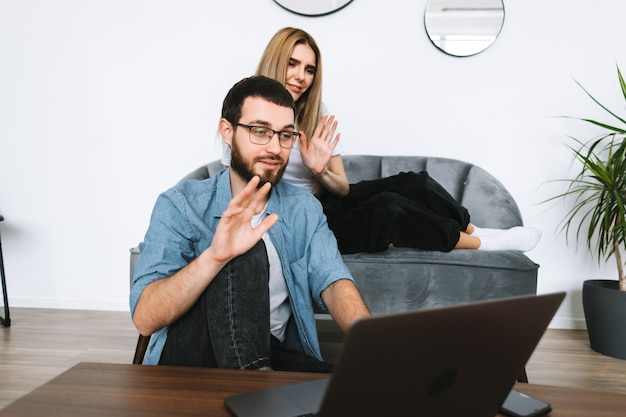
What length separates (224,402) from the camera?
778 millimetres

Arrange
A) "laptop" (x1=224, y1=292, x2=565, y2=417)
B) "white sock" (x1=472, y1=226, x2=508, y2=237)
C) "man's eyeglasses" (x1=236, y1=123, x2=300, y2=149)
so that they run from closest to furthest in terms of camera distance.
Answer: "laptop" (x1=224, y1=292, x2=565, y2=417)
"man's eyeglasses" (x1=236, y1=123, x2=300, y2=149)
"white sock" (x1=472, y1=226, x2=508, y2=237)

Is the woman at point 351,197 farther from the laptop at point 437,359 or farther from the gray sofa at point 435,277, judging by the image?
the laptop at point 437,359

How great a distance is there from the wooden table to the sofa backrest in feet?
5.67

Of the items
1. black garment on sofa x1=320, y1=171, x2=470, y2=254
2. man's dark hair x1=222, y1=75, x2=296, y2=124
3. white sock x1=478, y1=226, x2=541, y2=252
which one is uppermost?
man's dark hair x1=222, y1=75, x2=296, y2=124

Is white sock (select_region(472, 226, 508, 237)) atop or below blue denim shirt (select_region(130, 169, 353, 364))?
below

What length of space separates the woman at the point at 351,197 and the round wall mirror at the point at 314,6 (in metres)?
0.79

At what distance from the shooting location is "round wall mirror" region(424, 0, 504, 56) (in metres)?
2.95

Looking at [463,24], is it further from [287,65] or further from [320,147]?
[320,147]

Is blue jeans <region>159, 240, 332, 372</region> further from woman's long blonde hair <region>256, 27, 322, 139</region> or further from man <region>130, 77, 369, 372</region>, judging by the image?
woman's long blonde hair <region>256, 27, 322, 139</region>

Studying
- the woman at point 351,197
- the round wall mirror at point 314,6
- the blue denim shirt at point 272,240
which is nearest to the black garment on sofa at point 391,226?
the woman at point 351,197

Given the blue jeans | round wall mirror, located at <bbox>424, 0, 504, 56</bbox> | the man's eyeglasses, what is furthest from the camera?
round wall mirror, located at <bbox>424, 0, 504, 56</bbox>

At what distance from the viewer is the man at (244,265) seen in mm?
1085

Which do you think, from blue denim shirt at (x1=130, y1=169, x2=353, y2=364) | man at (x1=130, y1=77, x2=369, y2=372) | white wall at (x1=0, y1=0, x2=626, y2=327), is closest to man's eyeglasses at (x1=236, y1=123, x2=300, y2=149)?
man at (x1=130, y1=77, x2=369, y2=372)

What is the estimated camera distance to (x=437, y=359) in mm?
590
